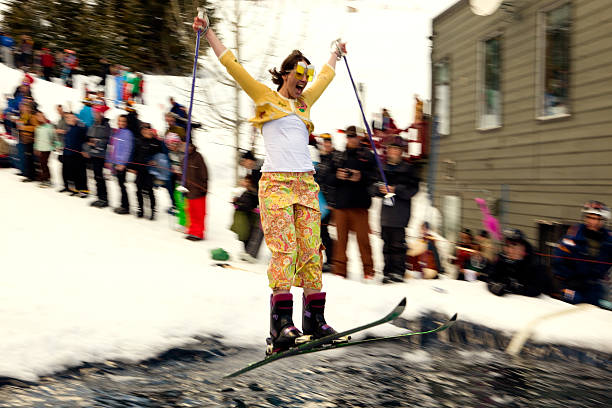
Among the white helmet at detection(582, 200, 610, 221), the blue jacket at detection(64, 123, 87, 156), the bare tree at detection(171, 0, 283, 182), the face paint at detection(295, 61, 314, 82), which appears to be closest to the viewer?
the face paint at detection(295, 61, 314, 82)

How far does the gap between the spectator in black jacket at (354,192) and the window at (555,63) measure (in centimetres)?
383

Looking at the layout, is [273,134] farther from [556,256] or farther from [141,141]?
[141,141]

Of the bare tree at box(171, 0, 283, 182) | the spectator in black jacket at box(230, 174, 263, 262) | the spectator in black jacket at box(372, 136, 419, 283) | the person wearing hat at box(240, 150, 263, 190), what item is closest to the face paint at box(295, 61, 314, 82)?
the spectator in black jacket at box(372, 136, 419, 283)

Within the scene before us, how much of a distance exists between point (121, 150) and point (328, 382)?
792 centimetres

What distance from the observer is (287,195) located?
15.2 ft

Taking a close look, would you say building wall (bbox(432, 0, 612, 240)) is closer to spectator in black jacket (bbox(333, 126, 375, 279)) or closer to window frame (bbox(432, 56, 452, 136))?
window frame (bbox(432, 56, 452, 136))

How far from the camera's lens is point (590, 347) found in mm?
5875

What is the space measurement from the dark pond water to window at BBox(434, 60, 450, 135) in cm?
998

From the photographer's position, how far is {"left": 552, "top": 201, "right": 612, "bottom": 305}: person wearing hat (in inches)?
280

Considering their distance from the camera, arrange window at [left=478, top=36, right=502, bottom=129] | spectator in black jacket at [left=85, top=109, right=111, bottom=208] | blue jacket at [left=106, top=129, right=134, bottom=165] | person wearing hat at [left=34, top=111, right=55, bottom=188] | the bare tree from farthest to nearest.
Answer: the bare tree, person wearing hat at [left=34, top=111, right=55, bottom=188], window at [left=478, top=36, right=502, bottom=129], spectator in black jacket at [left=85, top=109, right=111, bottom=208], blue jacket at [left=106, top=129, right=134, bottom=165]

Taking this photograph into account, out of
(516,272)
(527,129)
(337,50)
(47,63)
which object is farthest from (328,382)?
(47,63)

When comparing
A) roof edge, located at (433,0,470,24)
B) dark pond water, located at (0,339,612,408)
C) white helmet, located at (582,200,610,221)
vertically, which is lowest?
dark pond water, located at (0,339,612,408)

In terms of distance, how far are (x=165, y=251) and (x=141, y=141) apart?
9.25 feet

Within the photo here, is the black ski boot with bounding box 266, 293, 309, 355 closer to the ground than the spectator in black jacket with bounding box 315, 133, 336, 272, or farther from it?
closer to the ground
